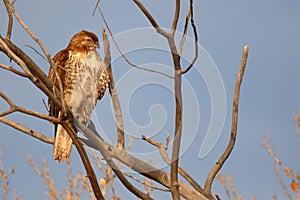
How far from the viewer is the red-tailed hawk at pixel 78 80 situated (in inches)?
225

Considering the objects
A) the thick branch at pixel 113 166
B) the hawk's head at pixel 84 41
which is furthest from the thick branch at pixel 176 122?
the hawk's head at pixel 84 41

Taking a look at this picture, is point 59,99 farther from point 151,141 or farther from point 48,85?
point 151,141

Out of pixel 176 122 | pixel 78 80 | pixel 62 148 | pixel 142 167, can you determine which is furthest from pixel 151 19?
pixel 62 148

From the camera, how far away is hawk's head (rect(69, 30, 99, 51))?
6.12 meters

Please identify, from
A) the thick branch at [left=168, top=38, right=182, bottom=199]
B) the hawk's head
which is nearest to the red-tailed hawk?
the hawk's head

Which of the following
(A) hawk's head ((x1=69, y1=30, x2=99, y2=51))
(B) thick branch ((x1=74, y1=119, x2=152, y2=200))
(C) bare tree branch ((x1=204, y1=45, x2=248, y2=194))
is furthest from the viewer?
(A) hawk's head ((x1=69, y1=30, x2=99, y2=51))

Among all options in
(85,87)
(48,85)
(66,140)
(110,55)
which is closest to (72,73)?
(85,87)

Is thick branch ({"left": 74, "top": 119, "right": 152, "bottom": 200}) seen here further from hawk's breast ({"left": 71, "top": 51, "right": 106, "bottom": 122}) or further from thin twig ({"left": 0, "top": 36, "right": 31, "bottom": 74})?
hawk's breast ({"left": 71, "top": 51, "right": 106, "bottom": 122})

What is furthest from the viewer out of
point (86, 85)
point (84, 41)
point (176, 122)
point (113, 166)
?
point (84, 41)

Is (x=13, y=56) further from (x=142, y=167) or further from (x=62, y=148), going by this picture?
(x=62, y=148)

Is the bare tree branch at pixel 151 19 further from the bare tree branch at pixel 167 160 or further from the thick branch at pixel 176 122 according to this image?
the bare tree branch at pixel 167 160

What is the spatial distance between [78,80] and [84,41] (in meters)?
0.73

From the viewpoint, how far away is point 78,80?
224 inches

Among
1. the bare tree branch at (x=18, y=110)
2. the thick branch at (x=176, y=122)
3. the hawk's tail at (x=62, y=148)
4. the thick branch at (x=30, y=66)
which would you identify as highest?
the hawk's tail at (x=62, y=148)
